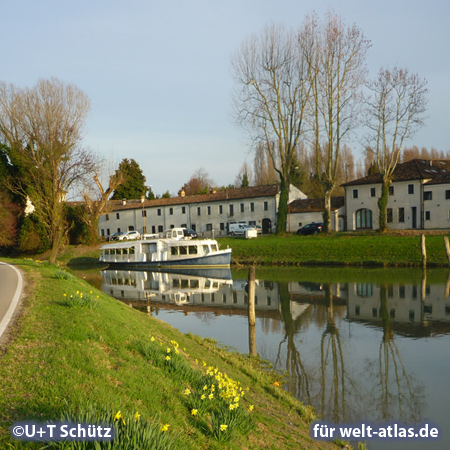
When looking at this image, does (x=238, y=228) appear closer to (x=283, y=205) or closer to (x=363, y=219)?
(x=283, y=205)

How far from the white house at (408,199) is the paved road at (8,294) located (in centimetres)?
4641

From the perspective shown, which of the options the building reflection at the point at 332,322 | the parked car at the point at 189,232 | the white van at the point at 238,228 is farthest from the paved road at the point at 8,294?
the parked car at the point at 189,232

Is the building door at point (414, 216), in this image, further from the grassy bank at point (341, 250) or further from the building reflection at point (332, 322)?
the building reflection at point (332, 322)

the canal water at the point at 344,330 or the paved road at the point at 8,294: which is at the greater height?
the paved road at the point at 8,294

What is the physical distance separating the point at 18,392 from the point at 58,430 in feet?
4.50

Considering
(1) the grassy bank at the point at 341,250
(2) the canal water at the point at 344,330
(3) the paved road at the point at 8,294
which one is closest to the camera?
(3) the paved road at the point at 8,294

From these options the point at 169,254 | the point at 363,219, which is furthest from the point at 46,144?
the point at 363,219

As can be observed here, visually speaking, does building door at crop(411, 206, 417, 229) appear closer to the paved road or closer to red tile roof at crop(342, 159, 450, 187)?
red tile roof at crop(342, 159, 450, 187)

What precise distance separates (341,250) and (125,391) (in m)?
38.6

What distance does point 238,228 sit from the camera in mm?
65438

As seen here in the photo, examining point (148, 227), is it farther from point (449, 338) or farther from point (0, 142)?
point (449, 338)

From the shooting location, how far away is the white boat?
4500 centimetres

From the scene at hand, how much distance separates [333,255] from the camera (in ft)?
141

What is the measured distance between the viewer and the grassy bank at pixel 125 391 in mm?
5215
